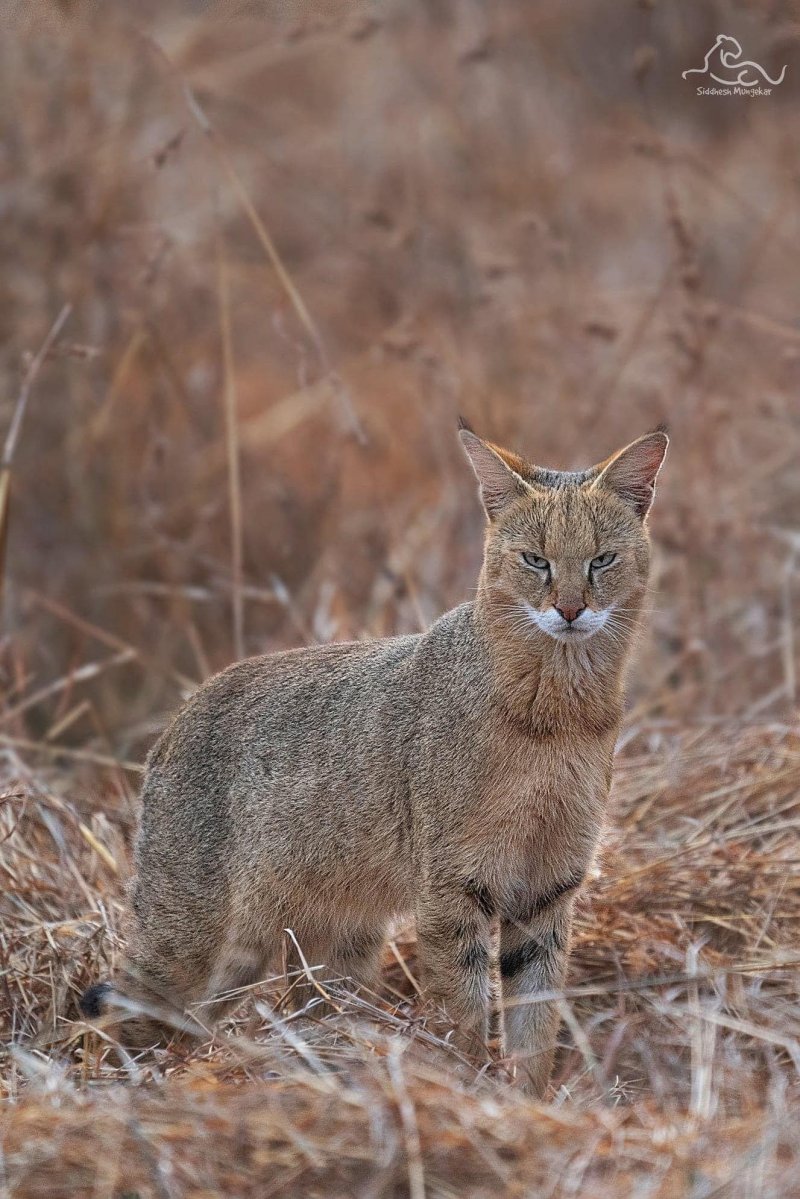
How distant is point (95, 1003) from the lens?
4.25 m

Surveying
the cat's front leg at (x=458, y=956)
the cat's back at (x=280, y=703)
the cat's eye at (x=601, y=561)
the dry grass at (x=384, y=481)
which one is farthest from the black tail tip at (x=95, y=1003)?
the cat's eye at (x=601, y=561)

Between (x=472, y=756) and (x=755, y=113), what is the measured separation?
859 cm

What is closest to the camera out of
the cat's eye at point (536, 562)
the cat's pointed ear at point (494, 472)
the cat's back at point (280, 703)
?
the cat's eye at point (536, 562)

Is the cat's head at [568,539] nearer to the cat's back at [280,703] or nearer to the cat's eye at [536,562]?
the cat's eye at [536,562]

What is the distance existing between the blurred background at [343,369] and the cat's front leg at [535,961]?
199cm

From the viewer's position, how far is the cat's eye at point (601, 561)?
159 inches

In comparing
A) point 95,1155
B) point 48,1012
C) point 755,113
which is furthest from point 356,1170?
point 755,113

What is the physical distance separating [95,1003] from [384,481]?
5614 millimetres

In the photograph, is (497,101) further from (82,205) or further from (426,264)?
(82,205)

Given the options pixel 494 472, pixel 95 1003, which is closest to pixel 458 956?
pixel 95 1003

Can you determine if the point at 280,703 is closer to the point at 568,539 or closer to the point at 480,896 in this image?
the point at 480,896

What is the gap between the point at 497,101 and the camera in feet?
32.0

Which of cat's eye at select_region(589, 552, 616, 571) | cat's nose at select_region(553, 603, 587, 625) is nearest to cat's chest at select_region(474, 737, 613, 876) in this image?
cat's nose at select_region(553, 603, 587, 625)

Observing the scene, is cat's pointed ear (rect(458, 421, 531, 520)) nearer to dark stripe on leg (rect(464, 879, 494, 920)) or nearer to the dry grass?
dark stripe on leg (rect(464, 879, 494, 920))
